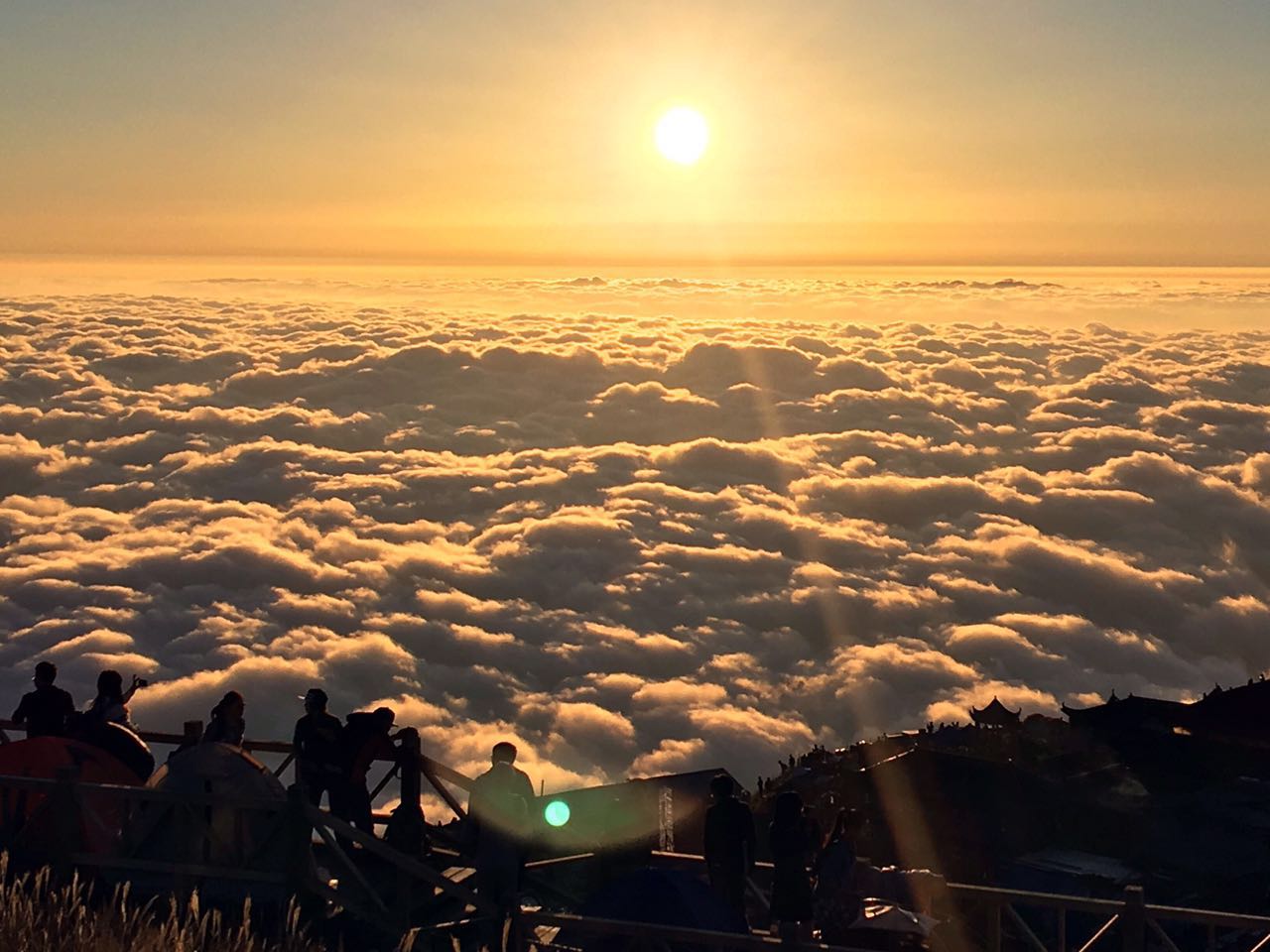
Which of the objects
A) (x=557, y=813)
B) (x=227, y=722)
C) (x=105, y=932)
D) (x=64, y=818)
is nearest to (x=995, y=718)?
(x=557, y=813)

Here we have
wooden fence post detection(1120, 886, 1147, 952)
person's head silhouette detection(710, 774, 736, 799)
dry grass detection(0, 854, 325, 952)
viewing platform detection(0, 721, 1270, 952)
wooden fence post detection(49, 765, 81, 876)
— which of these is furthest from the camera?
wooden fence post detection(49, 765, 81, 876)

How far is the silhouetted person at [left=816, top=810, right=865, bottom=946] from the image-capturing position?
440 inches

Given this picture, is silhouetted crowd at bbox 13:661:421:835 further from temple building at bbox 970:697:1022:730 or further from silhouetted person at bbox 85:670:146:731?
temple building at bbox 970:697:1022:730

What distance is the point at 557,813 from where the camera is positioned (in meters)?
16.0

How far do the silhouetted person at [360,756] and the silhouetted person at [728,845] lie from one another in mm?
2698

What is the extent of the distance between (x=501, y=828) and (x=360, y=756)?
51.8 inches

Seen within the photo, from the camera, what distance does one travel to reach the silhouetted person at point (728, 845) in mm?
11500

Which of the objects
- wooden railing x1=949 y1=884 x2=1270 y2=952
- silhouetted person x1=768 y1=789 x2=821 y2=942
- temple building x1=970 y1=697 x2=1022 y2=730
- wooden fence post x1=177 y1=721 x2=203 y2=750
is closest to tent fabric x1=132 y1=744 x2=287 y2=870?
wooden fence post x1=177 y1=721 x2=203 y2=750

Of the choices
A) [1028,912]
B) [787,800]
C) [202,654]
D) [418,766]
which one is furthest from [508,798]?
[202,654]

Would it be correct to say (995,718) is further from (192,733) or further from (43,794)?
(43,794)

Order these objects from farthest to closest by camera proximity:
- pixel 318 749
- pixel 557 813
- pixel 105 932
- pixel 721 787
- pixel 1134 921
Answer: pixel 557 813
pixel 318 749
pixel 721 787
pixel 1134 921
pixel 105 932

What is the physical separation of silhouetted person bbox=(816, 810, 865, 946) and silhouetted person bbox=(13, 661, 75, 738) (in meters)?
6.99

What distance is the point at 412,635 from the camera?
478 ft

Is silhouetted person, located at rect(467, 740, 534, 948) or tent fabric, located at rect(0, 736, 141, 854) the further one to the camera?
tent fabric, located at rect(0, 736, 141, 854)
